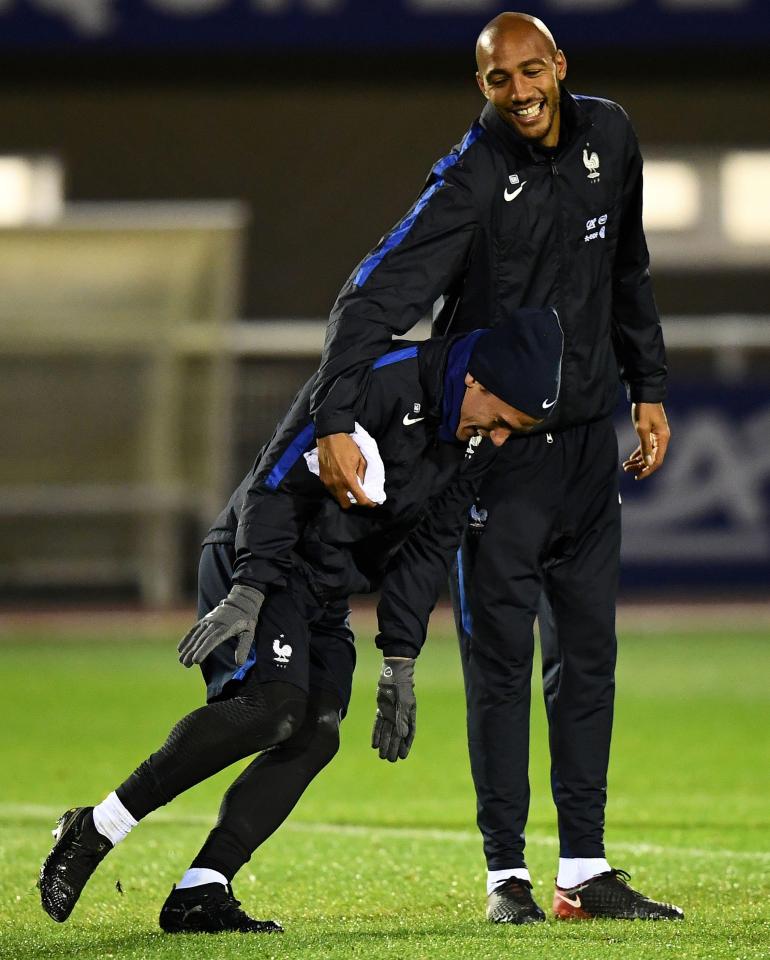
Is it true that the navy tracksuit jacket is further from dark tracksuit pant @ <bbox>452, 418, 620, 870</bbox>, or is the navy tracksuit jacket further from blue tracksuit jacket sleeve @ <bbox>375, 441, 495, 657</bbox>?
blue tracksuit jacket sleeve @ <bbox>375, 441, 495, 657</bbox>

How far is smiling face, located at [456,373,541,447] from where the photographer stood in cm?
413

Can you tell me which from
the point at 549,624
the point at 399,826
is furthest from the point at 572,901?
the point at 399,826

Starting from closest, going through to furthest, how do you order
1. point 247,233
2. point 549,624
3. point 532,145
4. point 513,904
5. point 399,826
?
1. point 513,904
2. point 532,145
3. point 549,624
4. point 399,826
5. point 247,233

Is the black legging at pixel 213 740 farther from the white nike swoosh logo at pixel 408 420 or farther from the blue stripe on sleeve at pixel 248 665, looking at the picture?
the white nike swoosh logo at pixel 408 420

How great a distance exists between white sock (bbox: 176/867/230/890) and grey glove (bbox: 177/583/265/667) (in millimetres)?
528

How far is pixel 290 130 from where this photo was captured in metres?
17.6

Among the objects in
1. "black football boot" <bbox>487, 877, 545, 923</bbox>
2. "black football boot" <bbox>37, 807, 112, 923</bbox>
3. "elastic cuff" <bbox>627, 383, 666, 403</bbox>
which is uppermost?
"elastic cuff" <bbox>627, 383, 666, 403</bbox>

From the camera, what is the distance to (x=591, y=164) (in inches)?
178

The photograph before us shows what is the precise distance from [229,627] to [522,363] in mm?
949

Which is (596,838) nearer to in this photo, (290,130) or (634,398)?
(634,398)

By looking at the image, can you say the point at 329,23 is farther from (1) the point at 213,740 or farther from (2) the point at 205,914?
(2) the point at 205,914

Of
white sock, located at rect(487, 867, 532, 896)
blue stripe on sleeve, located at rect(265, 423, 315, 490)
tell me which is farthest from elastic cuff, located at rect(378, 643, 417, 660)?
white sock, located at rect(487, 867, 532, 896)

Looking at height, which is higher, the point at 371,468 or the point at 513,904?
the point at 371,468

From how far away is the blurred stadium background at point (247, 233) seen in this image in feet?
46.1
